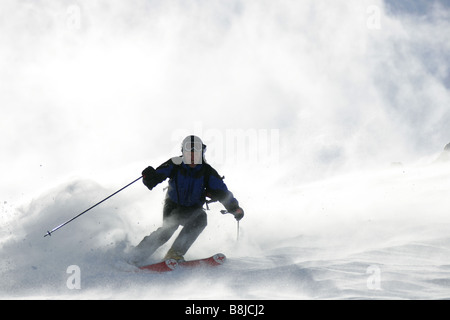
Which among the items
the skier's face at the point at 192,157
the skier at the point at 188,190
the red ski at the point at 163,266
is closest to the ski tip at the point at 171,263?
the red ski at the point at 163,266

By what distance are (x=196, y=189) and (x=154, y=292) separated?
1.94 m

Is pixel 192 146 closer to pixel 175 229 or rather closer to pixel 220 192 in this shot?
pixel 220 192

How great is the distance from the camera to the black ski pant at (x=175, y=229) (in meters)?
5.84

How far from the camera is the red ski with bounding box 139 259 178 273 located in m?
→ 5.31

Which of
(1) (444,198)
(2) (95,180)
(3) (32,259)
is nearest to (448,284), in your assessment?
(3) (32,259)

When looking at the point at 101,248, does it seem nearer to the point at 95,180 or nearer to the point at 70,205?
the point at 70,205

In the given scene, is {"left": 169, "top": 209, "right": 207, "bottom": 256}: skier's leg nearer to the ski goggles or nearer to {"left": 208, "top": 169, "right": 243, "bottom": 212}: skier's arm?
{"left": 208, "top": 169, "right": 243, "bottom": 212}: skier's arm

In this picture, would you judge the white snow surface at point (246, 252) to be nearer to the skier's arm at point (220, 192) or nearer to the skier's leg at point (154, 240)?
the skier's leg at point (154, 240)

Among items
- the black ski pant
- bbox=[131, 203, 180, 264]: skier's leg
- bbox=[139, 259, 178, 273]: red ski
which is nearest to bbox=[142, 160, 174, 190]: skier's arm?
the black ski pant

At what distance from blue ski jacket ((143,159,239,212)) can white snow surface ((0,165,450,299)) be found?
83 centimetres

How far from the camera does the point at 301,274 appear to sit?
16.3 ft

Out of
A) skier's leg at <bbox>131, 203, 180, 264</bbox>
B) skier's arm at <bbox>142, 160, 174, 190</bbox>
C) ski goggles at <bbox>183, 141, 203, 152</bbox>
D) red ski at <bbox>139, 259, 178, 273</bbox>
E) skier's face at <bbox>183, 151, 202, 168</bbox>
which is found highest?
ski goggles at <bbox>183, 141, 203, 152</bbox>

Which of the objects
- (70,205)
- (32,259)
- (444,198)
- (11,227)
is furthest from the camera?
(444,198)
